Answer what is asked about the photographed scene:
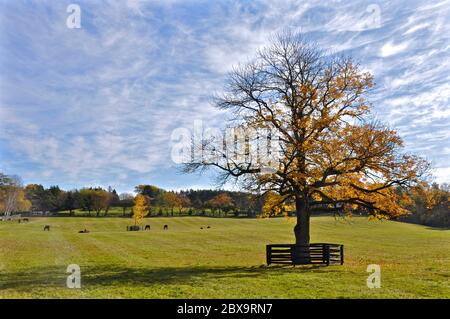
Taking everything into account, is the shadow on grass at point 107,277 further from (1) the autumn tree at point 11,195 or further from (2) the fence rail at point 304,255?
(1) the autumn tree at point 11,195

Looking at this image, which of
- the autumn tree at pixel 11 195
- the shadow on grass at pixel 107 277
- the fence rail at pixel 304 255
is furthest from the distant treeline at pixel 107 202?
the shadow on grass at pixel 107 277

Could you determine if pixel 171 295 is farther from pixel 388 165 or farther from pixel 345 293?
pixel 388 165

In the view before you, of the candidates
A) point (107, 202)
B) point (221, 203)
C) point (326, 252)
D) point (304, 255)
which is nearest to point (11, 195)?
point (107, 202)

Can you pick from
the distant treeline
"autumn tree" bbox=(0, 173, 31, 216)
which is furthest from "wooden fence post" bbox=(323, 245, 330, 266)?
"autumn tree" bbox=(0, 173, 31, 216)

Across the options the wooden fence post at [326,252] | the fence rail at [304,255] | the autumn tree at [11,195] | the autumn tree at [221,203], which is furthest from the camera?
the autumn tree at [221,203]

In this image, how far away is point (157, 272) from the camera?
2192 centimetres

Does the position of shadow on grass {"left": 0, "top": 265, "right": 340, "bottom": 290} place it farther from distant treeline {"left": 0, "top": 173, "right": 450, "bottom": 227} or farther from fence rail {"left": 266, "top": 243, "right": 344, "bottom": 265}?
distant treeline {"left": 0, "top": 173, "right": 450, "bottom": 227}

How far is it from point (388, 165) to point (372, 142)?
2.09 meters

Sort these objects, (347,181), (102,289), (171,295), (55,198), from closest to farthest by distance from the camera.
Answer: (171,295) < (102,289) < (347,181) < (55,198)

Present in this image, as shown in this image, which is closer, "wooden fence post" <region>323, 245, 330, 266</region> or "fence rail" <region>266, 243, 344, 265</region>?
"wooden fence post" <region>323, 245, 330, 266</region>

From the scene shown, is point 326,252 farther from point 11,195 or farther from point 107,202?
point 11,195

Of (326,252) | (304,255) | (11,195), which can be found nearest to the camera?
(326,252)

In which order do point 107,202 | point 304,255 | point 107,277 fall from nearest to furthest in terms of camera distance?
point 107,277, point 304,255, point 107,202
